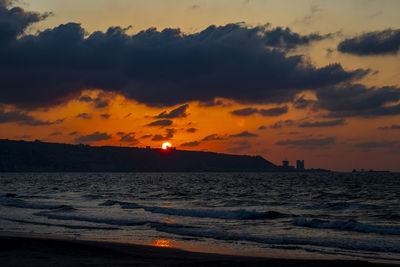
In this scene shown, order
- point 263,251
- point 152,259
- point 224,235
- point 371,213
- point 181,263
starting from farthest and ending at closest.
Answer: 1. point 371,213
2. point 224,235
3. point 263,251
4. point 152,259
5. point 181,263

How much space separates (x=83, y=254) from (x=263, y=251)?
25.9ft

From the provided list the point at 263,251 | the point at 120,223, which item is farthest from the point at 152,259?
the point at 120,223

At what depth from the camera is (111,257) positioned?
17.6 metres

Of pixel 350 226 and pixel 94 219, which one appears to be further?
pixel 94 219

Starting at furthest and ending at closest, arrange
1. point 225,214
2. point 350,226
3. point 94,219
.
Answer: point 225,214, point 94,219, point 350,226

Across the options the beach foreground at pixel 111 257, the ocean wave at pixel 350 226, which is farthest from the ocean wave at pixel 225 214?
the beach foreground at pixel 111 257

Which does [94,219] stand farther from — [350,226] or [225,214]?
[350,226]

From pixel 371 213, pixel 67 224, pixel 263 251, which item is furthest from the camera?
pixel 371 213

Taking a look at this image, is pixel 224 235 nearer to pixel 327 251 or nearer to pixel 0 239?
pixel 327 251

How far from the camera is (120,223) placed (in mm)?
31781

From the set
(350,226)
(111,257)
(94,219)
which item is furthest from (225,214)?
(111,257)

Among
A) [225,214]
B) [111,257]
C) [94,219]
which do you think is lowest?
[94,219]

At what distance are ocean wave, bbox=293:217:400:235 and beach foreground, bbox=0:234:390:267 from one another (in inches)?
458

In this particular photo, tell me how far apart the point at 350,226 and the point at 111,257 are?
16.9 m
